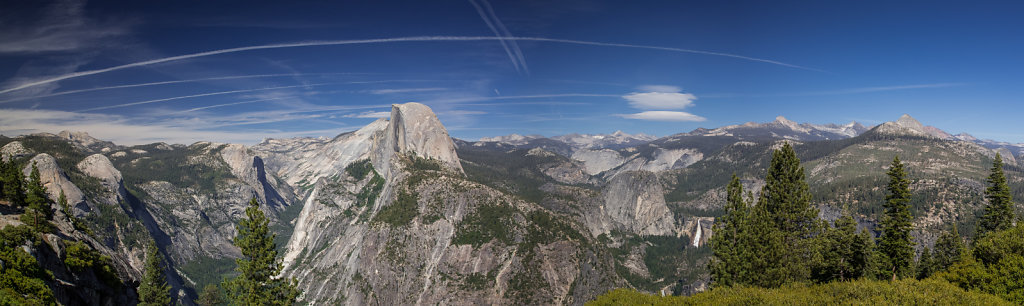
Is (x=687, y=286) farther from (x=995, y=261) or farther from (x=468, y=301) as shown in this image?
(x=995, y=261)

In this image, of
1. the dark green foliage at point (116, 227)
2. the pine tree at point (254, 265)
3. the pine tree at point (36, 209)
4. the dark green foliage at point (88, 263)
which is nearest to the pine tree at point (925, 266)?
the pine tree at point (254, 265)

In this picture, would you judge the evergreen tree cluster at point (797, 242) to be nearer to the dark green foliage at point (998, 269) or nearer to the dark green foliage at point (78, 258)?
the dark green foliage at point (998, 269)

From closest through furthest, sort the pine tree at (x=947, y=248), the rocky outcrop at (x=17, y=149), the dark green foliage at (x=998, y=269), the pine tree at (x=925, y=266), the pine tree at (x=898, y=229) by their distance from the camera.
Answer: the dark green foliage at (x=998, y=269) < the pine tree at (x=898, y=229) < the pine tree at (x=925, y=266) < the pine tree at (x=947, y=248) < the rocky outcrop at (x=17, y=149)

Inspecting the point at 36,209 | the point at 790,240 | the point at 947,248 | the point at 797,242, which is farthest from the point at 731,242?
the point at 36,209

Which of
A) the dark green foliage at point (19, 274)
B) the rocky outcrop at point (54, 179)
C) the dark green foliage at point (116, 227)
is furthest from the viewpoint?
the dark green foliage at point (116, 227)

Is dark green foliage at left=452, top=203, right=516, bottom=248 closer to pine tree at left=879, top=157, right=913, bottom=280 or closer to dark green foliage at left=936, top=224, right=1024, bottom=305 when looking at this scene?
pine tree at left=879, top=157, right=913, bottom=280

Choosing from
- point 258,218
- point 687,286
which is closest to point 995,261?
point 258,218

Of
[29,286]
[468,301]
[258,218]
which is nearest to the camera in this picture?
[29,286]
